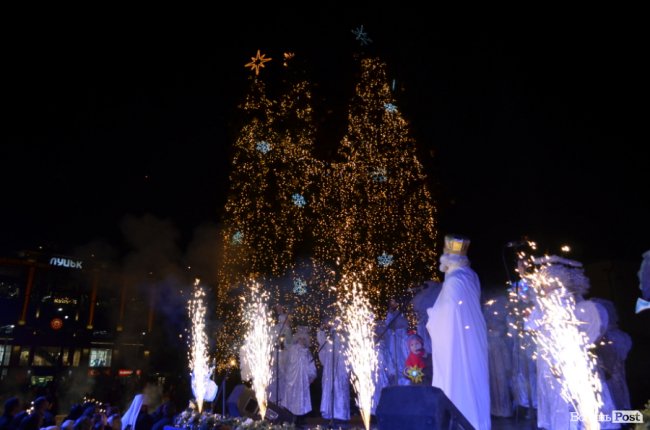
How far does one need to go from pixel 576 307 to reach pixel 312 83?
13343 millimetres

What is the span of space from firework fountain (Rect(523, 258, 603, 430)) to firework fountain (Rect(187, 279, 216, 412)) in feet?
30.5

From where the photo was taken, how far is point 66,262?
30297mm

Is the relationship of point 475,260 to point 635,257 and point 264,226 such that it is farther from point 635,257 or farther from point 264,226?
point 264,226

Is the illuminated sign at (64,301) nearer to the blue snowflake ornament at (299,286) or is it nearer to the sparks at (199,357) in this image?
the sparks at (199,357)

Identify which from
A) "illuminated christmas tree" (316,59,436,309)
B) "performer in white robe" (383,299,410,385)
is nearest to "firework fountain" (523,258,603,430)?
"performer in white robe" (383,299,410,385)

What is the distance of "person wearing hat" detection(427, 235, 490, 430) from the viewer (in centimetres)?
524

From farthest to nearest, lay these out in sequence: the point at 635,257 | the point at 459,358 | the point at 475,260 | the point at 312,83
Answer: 1. the point at 312,83
2. the point at 475,260
3. the point at 635,257
4. the point at 459,358

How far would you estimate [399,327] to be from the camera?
1159cm

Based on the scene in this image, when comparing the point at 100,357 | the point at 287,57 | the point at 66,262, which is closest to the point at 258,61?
the point at 287,57

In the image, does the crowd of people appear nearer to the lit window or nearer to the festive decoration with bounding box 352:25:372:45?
the festive decoration with bounding box 352:25:372:45

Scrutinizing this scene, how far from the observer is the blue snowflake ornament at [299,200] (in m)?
17.7

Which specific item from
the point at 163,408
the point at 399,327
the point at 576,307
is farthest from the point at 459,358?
the point at 163,408

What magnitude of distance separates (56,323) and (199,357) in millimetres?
18271

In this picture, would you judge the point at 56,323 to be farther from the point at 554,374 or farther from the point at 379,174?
the point at 554,374
